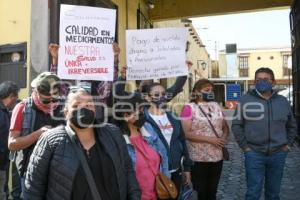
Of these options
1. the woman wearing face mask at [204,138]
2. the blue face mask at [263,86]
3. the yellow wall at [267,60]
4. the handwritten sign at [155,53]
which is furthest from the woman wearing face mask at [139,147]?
the yellow wall at [267,60]

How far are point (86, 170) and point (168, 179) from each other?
4.26 feet

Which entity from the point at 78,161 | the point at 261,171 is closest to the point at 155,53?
the point at 261,171

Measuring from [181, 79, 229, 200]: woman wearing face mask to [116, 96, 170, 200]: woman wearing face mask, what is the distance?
1174 millimetres

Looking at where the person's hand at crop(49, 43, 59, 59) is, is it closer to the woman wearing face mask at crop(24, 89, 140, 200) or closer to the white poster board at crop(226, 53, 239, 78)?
the woman wearing face mask at crop(24, 89, 140, 200)

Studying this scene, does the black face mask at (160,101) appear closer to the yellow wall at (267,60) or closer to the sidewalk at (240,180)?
→ the sidewalk at (240,180)

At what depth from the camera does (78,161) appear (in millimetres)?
2840

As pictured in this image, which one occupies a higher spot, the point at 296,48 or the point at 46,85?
the point at 296,48

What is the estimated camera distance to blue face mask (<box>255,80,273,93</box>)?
5.15 m

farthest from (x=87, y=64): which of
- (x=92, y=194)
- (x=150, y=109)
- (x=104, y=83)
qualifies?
(x=92, y=194)

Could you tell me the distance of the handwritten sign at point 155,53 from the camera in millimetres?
5309

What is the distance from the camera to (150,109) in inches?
170

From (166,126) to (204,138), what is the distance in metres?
0.94

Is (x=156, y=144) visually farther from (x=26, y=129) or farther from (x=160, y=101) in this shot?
(x=26, y=129)

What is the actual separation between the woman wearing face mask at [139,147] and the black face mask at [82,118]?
917 millimetres
